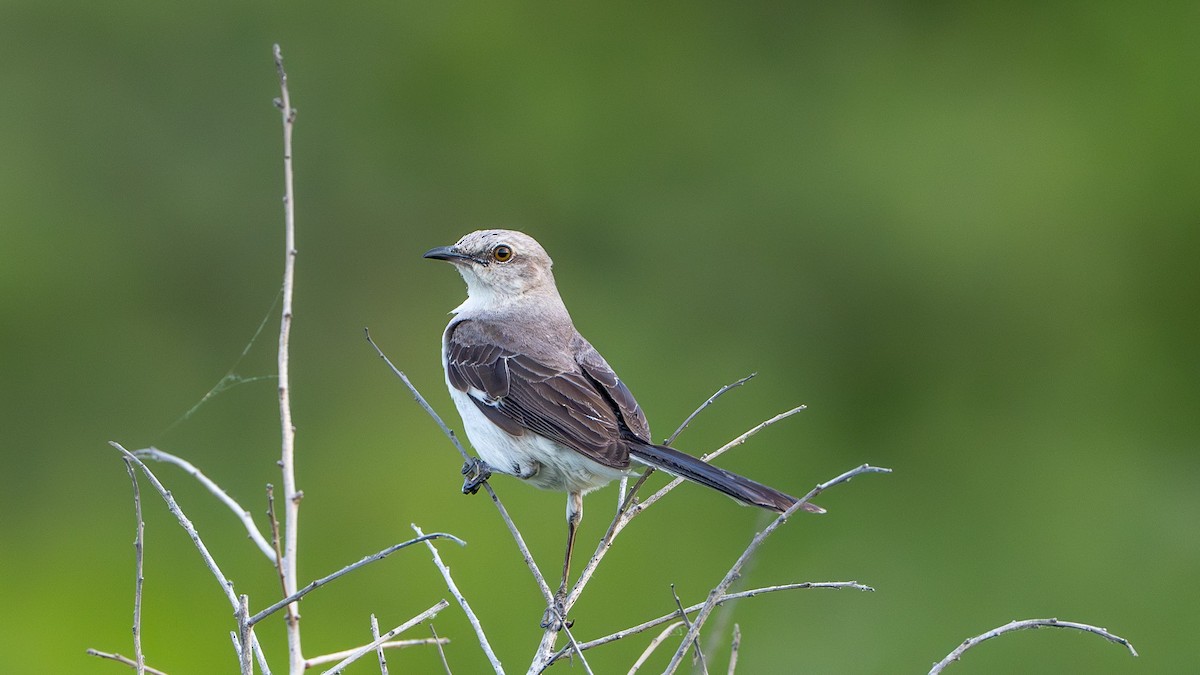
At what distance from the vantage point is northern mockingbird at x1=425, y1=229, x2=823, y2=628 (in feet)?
14.3

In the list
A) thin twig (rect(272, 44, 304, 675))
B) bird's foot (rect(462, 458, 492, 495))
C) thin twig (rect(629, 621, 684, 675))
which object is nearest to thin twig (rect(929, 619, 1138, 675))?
thin twig (rect(629, 621, 684, 675))

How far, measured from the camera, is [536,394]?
477 centimetres

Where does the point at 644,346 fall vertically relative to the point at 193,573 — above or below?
above

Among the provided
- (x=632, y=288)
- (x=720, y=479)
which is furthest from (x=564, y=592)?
(x=632, y=288)

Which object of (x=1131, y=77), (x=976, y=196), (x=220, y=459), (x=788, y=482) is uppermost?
(x=1131, y=77)

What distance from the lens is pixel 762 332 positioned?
10656 millimetres

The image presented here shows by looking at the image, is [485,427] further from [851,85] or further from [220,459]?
[851,85]

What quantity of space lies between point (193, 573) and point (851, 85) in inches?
276

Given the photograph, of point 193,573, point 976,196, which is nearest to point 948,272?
point 976,196

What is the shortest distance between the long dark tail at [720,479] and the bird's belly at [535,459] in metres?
0.31

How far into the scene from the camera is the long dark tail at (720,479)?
12.6ft

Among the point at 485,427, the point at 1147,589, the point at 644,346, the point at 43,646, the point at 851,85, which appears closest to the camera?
the point at 485,427

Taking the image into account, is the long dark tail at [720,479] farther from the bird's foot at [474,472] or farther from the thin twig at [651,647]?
the bird's foot at [474,472]

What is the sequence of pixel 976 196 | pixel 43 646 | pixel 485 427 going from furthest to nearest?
pixel 976 196, pixel 43 646, pixel 485 427
